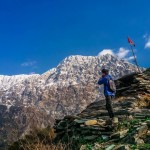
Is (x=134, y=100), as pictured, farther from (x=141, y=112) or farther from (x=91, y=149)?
(x=91, y=149)

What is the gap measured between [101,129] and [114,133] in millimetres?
1203

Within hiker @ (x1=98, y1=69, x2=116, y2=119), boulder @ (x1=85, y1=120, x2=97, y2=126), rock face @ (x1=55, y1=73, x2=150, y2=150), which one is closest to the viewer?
rock face @ (x1=55, y1=73, x2=150, y2=150)

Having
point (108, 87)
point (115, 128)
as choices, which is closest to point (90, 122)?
point (115, 128)

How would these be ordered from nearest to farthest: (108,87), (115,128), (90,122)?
(115,128)
(90,122)
(108,87)

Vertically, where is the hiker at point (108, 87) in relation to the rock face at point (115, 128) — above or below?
above

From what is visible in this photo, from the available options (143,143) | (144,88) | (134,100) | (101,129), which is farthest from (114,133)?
(144,88)

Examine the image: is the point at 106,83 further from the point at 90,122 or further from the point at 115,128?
the point at 115,128

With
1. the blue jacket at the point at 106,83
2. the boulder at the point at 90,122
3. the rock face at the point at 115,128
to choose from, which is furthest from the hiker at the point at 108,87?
the boulder at the point at 90,122

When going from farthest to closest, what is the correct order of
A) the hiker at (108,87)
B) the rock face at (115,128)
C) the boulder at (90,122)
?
the hiker at (108,87)
the boulder at (90,122)
the rock face at (115,128)

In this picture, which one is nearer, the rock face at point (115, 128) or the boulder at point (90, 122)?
the rock face at point (115, 128)

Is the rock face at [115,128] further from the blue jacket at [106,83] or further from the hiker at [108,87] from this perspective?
the blue jacket at [106,83]

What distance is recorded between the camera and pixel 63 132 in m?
20.5

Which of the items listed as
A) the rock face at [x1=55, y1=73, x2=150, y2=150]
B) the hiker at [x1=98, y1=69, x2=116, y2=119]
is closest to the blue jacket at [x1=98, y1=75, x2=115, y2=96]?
the hiker at [x1=98, y1=69, x2=116, y2=119]

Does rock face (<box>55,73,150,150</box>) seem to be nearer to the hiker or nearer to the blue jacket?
the hiker
